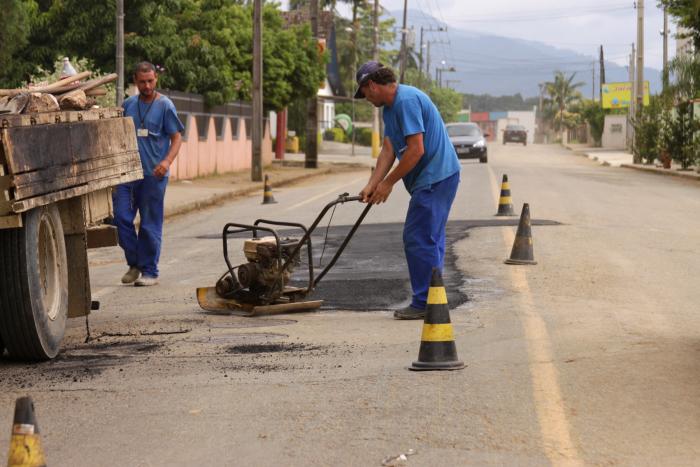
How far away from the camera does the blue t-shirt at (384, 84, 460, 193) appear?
30.2 ft

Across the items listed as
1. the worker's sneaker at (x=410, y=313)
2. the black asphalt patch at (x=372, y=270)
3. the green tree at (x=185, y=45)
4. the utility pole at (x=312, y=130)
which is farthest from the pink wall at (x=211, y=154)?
the worker's sneaker at (x=410, y=313)

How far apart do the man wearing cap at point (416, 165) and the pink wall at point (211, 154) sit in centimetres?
2288

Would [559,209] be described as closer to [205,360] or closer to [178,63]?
[205,360]

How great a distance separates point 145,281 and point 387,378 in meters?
5.24

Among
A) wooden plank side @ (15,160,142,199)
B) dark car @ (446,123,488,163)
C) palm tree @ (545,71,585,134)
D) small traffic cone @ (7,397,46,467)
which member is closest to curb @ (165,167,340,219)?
dark car @ (446,123,488,163)

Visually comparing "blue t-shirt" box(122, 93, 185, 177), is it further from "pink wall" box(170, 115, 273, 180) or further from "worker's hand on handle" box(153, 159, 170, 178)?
"pink wall" box(170, 115, 273, 180)

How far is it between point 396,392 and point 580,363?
1329 mm

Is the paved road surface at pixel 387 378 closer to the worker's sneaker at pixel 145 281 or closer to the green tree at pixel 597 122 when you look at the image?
the worker's sneaker at pixel 145 281

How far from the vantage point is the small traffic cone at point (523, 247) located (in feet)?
40.8

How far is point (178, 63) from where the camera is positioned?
3466cm

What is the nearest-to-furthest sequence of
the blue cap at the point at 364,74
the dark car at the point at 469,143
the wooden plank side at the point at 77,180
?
the wooden plank side at the point at 77,180 < the blue cap at the point at 364,74 < the dark car at the point at 469,143

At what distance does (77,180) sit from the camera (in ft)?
27.3

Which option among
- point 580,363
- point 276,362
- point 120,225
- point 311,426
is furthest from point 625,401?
point 120,225

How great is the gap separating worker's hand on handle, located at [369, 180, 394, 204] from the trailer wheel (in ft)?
7.39
